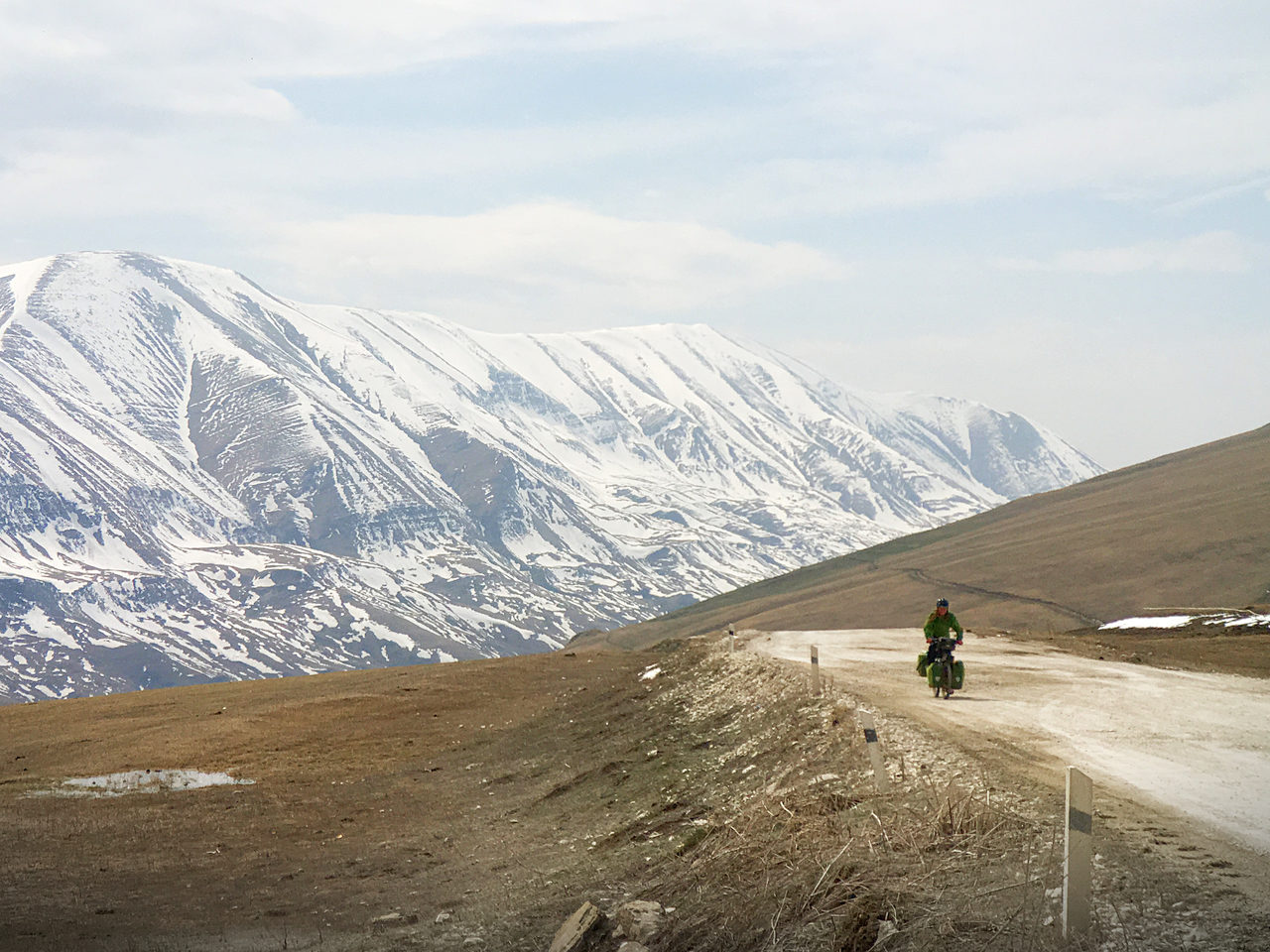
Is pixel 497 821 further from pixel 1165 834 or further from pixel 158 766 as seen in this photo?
pixel 1165 834

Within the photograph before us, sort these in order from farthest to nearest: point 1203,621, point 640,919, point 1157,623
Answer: point 1157,623 → point 1203,621 → point 640,919

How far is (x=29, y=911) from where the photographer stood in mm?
17766

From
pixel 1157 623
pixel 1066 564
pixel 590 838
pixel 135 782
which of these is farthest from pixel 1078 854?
pixel 1066 564

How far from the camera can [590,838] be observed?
2039cm

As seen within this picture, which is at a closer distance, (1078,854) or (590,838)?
(1078,854)

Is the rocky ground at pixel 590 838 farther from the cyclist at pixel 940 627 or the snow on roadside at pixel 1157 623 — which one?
the snow on roadside at pixel 1157 623

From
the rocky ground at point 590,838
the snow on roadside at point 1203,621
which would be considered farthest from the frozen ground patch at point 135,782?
the snow on roadside at point 1203,621

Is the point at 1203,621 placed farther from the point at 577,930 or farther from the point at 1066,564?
the point at 1066,564

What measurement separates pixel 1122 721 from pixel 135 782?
21.3 metres

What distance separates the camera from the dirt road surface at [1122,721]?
1530 cm

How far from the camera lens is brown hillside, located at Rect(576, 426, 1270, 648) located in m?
98.3

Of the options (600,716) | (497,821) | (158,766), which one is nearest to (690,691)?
(600,716)

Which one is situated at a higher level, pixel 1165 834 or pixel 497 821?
pixel 1165 834

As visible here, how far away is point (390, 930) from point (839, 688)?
39.6 feet
